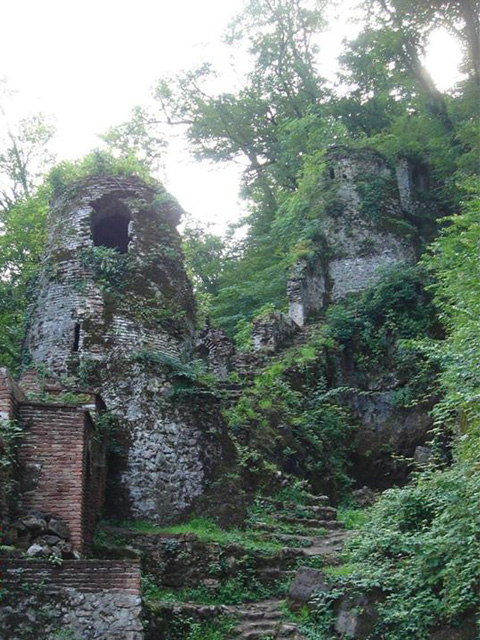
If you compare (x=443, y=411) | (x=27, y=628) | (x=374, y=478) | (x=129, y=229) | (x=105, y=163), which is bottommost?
(x=27, y=628)

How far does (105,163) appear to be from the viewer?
16281 mm

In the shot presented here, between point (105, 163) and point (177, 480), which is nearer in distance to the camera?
point (177, 480)

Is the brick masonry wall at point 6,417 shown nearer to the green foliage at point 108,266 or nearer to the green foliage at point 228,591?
the green foliage at point 228,591

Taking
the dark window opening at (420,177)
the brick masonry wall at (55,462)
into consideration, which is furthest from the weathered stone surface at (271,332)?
the brick masonry wall at (55,462)

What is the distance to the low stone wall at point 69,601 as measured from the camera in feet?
25.0

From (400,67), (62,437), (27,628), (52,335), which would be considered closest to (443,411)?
(62,437)

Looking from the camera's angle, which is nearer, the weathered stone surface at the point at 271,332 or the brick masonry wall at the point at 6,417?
the brick masonry wall at the point at 6,417

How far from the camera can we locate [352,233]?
930 inches

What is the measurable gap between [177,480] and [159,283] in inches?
168

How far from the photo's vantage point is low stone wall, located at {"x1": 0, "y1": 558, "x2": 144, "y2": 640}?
25.0ft

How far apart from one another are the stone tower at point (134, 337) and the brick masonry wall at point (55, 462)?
212cm

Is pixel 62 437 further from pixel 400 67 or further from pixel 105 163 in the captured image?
pixel 400 67

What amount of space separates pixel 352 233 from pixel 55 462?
51.0 ft

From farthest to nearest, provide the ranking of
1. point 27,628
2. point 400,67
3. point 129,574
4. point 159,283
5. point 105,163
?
point 400,67, point 105,163, point 159,283, point 129,574, point 27,628
